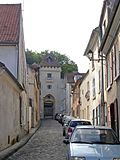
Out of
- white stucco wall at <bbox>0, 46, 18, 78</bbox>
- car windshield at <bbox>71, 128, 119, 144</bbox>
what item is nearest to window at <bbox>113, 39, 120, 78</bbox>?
car windshield at <bbox>71, 128, 119, 144</bbox>

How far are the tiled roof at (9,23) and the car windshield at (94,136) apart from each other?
1691 cm

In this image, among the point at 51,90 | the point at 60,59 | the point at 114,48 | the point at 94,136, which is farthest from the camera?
the point at 60,59

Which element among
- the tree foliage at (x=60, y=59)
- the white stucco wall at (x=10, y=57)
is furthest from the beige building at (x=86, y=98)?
the tree foliage at (x=60, y=59)

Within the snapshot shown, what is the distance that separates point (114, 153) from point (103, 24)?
1792 centimetres

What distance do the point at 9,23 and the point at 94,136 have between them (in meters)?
20.1

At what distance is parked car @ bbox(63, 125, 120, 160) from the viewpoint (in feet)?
33.9

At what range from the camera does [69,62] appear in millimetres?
118938

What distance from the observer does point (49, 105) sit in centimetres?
9588

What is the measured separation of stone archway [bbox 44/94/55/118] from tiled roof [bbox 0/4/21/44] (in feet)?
205

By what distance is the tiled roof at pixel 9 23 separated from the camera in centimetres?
2906

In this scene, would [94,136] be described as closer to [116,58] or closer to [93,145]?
[93,145]

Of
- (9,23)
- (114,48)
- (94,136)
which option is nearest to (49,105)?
(9,23)

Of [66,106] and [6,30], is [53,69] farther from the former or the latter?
[6,30]

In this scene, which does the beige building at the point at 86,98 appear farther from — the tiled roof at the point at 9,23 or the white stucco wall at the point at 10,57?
the white stucco wall at the point at 10,57
